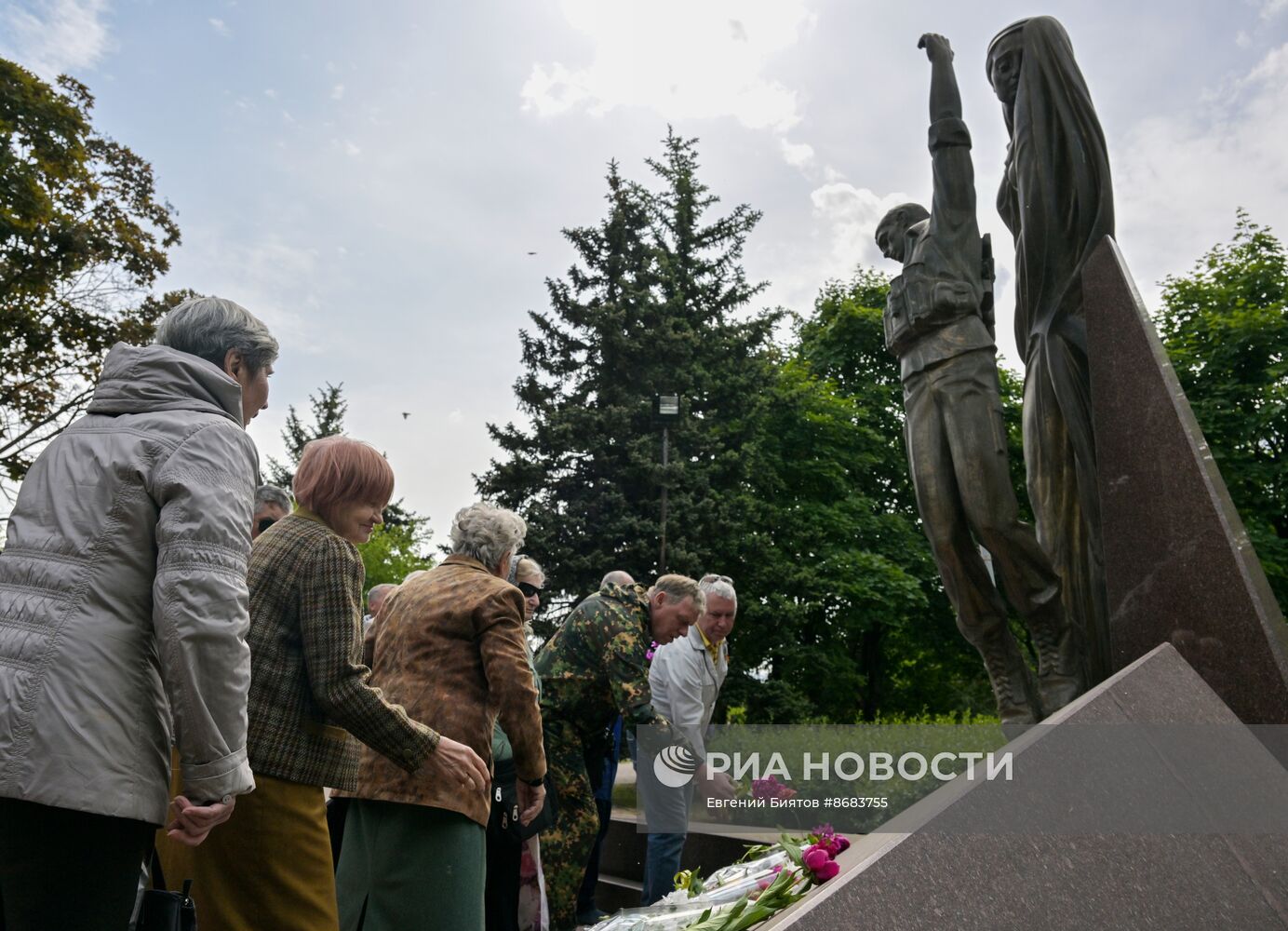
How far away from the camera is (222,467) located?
2.44 m

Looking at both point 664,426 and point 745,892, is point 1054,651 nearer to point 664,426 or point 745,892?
point 745,892

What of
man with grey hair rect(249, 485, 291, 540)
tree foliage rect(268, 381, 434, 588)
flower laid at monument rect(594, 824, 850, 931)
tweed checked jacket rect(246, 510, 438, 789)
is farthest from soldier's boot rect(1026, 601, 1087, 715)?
tree foliage rect(268, 381, 434, 588)

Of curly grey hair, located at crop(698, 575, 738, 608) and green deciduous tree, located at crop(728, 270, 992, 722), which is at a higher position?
green deciduous tree, located at crop(728, 270, 992, 722)

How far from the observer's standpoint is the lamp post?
23578 mm

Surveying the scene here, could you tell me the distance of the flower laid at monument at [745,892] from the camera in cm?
340

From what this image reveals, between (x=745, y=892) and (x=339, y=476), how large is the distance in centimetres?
202

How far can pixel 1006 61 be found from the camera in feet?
17.0

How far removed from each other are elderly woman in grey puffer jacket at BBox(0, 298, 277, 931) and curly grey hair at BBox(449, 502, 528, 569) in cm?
152

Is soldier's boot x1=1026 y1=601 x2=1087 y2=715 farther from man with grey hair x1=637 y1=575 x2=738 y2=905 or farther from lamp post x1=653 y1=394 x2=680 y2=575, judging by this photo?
lamp post x1=653 y1=394 x2=680 y2=575

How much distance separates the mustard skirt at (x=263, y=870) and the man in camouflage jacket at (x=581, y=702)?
2.43m

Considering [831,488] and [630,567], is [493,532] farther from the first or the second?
[831,488]

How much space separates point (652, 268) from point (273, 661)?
25.1 metres

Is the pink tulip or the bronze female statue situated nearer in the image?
the pink tulip

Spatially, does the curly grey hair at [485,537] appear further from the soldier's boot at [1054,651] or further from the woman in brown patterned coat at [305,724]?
the soldier's boot at [1054,651]
